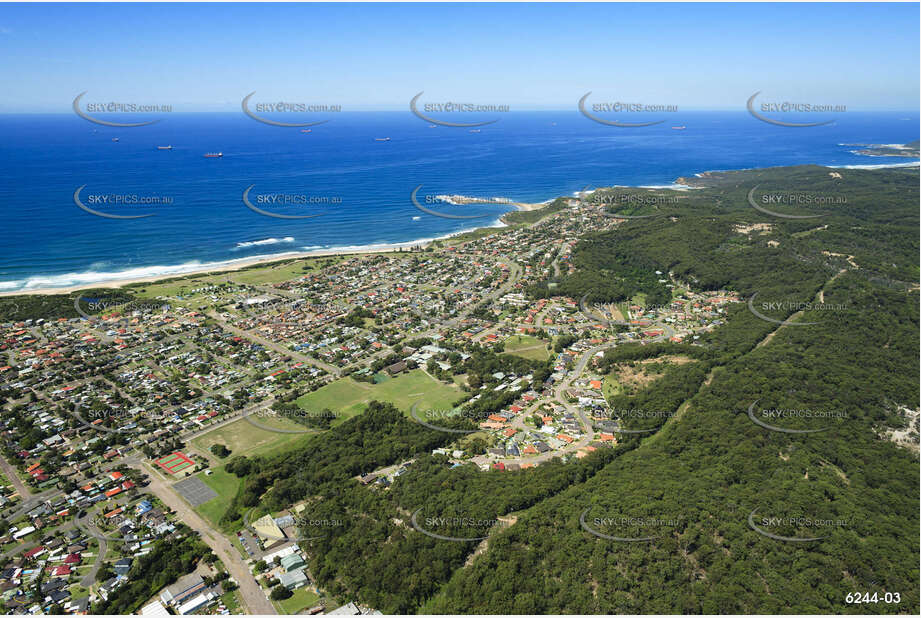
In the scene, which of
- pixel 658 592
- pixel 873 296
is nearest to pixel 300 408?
pixel 658 592

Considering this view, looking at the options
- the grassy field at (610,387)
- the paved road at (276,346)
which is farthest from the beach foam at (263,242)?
A: the grassy field at (610,387)

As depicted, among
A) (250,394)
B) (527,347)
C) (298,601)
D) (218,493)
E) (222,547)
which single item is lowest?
(298,601)

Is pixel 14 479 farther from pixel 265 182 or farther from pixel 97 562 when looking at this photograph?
pixel 265 182

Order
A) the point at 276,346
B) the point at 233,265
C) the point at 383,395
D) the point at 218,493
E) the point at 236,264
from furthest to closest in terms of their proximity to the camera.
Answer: the point at 236,264, the point at 233,265, the point at 276,346, the point at 383,395, the point at 218,493

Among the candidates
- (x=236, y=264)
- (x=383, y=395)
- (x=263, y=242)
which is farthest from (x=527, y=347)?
(x=263, y=242)

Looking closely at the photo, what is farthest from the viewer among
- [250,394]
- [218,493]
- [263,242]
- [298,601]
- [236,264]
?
[263,242]

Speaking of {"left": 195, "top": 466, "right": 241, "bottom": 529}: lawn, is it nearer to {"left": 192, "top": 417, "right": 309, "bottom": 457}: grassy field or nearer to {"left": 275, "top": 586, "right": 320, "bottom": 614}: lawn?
{"left": 192, "top": 417, "right": 309, "bottom": 457}: grassy field

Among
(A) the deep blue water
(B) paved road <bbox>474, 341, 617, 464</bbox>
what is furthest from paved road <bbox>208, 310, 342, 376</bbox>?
(A) the deep blue water
